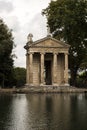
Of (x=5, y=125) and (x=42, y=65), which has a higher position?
(x=42, y=65)

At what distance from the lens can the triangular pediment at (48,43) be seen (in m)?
84.9

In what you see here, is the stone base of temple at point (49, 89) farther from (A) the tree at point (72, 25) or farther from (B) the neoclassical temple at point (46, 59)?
(A) the tree at point (72, 25)

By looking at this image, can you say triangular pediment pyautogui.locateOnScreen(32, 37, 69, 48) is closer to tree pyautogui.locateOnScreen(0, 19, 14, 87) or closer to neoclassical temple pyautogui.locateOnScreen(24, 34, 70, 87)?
neoclassical temple pyautogui.locateOnScreen(24, 34, 70, 87)

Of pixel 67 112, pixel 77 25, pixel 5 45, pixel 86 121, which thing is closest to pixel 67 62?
pixel 77 25

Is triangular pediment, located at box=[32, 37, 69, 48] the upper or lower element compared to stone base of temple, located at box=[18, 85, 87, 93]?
upper

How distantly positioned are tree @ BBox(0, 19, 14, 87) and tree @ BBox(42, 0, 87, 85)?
11280 millimetres

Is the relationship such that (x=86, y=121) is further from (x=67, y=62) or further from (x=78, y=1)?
(x=78, y=1)

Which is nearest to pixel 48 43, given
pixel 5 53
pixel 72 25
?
pixel 72 25

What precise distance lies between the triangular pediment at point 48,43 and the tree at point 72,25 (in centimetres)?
457

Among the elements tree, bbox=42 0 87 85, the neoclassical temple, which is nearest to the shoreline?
the neoclassical temple

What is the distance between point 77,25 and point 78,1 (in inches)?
209

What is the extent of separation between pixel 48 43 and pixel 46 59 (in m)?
6.61

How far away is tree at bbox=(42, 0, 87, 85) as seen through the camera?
90.1 m

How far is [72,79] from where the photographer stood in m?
97.4
